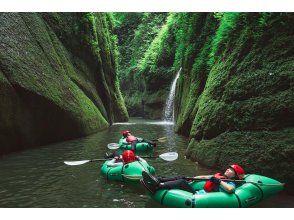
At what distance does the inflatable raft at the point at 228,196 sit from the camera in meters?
5.87

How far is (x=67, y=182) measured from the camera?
803 centimetres

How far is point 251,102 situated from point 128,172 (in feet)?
11.8

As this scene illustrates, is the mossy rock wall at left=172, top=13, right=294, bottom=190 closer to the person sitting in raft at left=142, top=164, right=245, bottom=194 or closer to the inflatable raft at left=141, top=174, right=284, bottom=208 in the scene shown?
the inflatable raft at left=141, top=174, right=284, bottom=208

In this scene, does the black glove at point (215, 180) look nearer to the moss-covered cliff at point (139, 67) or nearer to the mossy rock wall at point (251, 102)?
the mossy rock wall at point (251, 102)

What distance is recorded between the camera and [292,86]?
7.14 m

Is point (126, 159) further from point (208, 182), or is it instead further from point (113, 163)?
→ point (208, 182)

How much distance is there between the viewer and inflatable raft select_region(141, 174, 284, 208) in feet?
19.2

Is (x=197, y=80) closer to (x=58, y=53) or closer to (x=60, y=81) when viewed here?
(x=60, y=81)

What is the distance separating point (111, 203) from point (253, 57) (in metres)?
5.33

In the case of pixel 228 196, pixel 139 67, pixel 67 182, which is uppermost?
pixel 139 67

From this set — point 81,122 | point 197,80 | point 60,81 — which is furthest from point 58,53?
point 197,80

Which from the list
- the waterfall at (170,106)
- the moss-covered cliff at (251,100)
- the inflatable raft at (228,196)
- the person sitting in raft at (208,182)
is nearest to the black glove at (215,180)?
the person sitting in raft at (208,182)

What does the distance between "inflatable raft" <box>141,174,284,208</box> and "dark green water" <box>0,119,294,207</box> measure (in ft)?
0.83

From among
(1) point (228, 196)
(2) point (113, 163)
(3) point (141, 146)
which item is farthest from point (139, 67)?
(1) point (228, 196)
